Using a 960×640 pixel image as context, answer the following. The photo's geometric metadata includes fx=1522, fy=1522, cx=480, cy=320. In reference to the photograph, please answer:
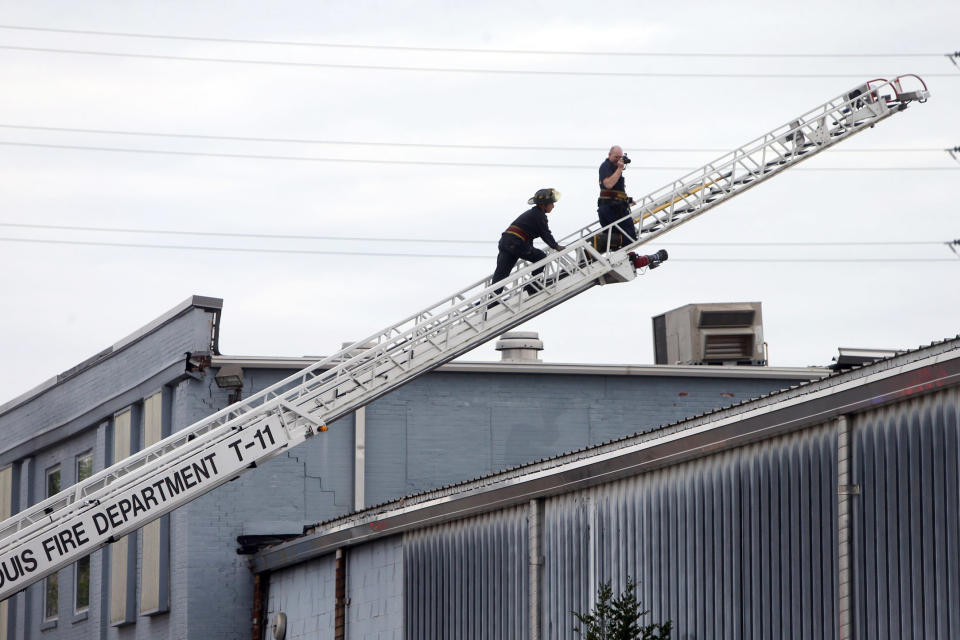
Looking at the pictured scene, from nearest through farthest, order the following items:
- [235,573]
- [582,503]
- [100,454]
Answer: [582,503], [235,573], [100,454]

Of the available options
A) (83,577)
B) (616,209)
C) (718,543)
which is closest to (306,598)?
(616,209)

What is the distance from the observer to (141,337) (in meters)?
26.8

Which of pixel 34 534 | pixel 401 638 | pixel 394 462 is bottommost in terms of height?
pixel 401 638

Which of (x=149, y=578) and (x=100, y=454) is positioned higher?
(x=100, y=454)

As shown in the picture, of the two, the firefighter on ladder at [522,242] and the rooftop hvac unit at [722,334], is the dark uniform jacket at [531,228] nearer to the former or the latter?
the firefighter on ladder at [522,242]

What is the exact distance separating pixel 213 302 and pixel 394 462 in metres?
3.98

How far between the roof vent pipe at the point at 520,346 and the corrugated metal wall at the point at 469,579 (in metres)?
8.80

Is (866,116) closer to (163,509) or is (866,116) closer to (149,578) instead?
(163,509)

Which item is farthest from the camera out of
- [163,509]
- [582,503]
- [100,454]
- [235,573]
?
[100,454]

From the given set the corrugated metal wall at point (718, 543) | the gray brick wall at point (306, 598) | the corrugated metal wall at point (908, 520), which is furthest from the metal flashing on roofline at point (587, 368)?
Result: the corrugated metal wall at point (908, 520)

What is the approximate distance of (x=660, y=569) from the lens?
13.6m

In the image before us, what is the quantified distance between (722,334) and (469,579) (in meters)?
12.2

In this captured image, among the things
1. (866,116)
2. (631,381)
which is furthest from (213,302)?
(866,116)

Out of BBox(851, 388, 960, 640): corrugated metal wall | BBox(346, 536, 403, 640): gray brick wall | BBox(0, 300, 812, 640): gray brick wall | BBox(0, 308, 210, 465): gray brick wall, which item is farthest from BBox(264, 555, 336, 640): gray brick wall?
→ BBox(851, 388, 960, 640): corrugated metal wall
